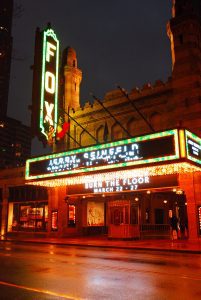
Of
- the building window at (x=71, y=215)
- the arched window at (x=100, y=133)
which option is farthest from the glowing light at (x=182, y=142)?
the building window at (x=71, y=215)

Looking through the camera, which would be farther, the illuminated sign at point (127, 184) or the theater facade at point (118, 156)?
the illuminated sign at point (127, 184)

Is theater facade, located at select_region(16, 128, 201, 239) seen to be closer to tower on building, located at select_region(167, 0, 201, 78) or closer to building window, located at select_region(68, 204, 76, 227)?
building window, located at select_region(68, 204, 76, 227)

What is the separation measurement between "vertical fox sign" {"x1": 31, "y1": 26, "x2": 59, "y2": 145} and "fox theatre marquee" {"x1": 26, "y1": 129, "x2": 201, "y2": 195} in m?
2.31

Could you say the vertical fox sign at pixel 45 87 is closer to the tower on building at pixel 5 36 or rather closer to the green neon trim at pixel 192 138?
the green neon trim at pixel 192 138

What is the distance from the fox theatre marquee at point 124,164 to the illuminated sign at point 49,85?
8.10ft

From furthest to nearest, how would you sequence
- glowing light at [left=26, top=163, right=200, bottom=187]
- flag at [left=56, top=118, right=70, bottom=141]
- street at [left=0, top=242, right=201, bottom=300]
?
flag at [left=56, top=118, right=70, bottom=141] < glowing light at [left=26, top=163, right=200, bottom=187] < street at [left=0, top=242, right=201, bottom=300]

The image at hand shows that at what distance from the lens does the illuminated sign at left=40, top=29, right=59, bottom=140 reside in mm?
25156

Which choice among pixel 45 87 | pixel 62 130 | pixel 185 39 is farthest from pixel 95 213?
pixel 185 39

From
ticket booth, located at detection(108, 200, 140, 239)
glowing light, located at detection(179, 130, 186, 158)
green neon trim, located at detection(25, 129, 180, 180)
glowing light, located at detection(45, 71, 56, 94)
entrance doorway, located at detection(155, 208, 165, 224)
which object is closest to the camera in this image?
glowing light, located at detection(179, 130, 186, 158)

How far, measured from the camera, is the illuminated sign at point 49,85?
25.2 metres

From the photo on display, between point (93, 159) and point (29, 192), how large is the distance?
12936 millimetres

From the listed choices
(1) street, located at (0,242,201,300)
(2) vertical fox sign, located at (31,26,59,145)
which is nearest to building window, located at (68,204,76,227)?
(2) vertical fox sign, located at (31,26,59,145)

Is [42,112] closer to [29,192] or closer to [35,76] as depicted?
[35,76]

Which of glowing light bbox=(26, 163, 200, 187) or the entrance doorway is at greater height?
glowing light bbox=(26, 163, 200, 187)
